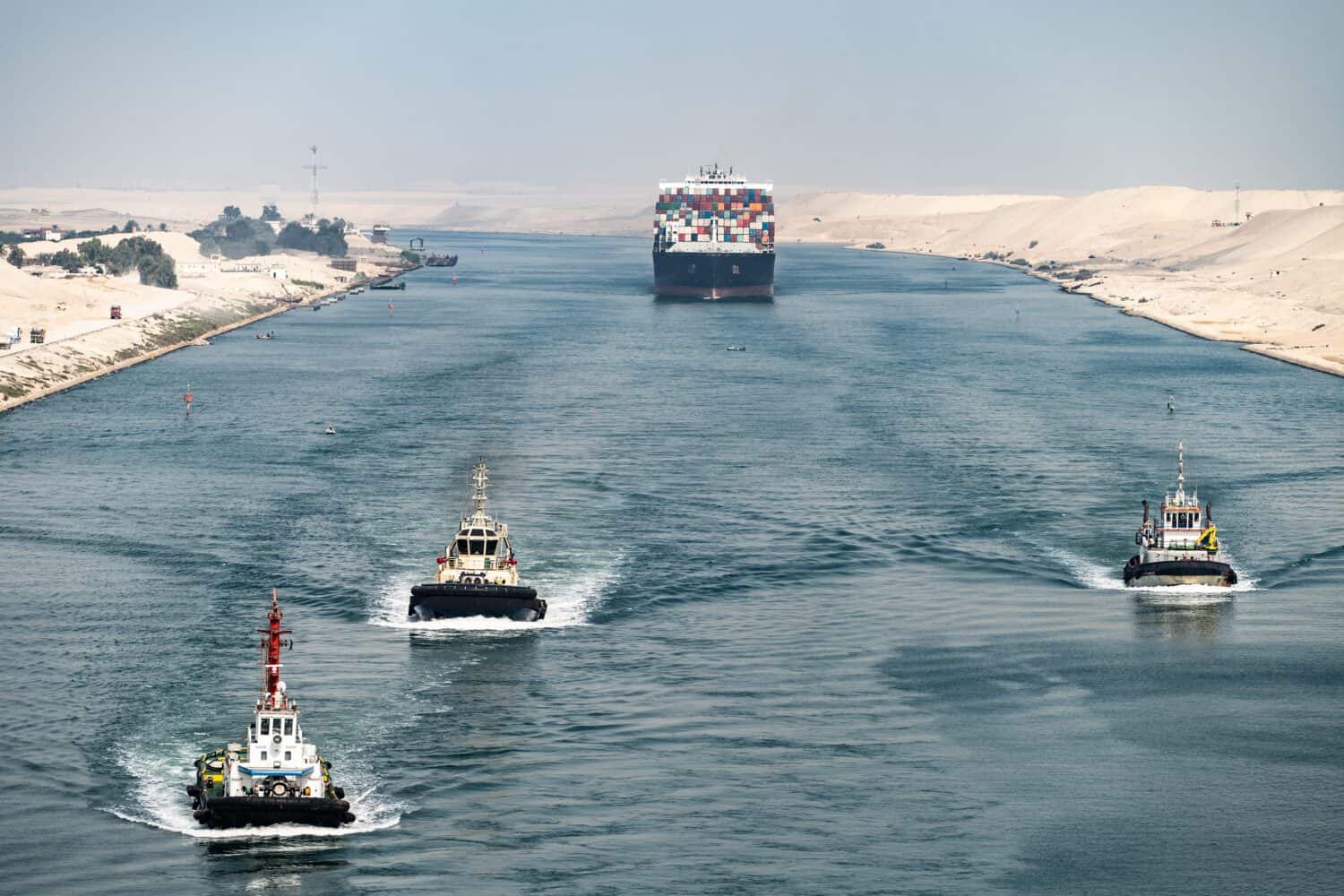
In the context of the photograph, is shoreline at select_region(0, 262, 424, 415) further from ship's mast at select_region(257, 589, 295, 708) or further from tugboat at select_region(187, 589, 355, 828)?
tugboat at select_region(187, 589, 355, 828)

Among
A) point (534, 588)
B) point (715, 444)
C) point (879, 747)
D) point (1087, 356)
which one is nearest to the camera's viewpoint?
point (879, 747)

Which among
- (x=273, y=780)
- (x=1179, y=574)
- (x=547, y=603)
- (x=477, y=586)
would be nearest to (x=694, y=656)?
(x=547, y=603)

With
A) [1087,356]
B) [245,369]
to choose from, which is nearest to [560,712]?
[245,369]

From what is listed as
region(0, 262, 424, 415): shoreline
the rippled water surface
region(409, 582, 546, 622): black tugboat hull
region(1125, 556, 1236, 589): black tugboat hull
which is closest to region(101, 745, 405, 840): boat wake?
the rippled water surface

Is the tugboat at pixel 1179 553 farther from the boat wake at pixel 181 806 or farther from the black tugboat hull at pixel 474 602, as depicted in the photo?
the boat wake at pixel 181 806

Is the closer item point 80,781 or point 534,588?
point 80,781

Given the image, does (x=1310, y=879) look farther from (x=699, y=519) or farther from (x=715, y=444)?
(x=715, y=444)

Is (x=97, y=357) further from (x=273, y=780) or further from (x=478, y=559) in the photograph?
(x=273, y=780)
